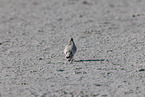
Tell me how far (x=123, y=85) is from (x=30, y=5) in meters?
13.2

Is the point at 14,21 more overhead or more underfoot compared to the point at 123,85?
more underfoot

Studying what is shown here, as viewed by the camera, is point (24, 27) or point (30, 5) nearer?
point (24, 27)

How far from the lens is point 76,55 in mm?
7609

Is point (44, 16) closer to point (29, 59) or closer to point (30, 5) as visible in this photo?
point (30, 5)

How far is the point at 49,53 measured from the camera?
7832 millimetres

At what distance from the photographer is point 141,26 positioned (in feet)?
36.3

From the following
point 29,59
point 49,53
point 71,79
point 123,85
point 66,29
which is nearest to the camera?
point 123,85

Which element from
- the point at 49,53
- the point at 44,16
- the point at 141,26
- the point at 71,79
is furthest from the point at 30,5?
the point at 71,79

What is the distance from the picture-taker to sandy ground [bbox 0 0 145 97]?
17.8ft

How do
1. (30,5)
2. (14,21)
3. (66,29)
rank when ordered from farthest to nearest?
(30,5) → (14,21) → (66,29)

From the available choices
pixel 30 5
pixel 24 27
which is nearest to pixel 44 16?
pixel 24 27

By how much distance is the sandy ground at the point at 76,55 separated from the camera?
17.8 feet

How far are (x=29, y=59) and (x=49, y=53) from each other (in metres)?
0.71

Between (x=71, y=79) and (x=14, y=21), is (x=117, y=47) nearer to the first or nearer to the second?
(x=71, y=79)
